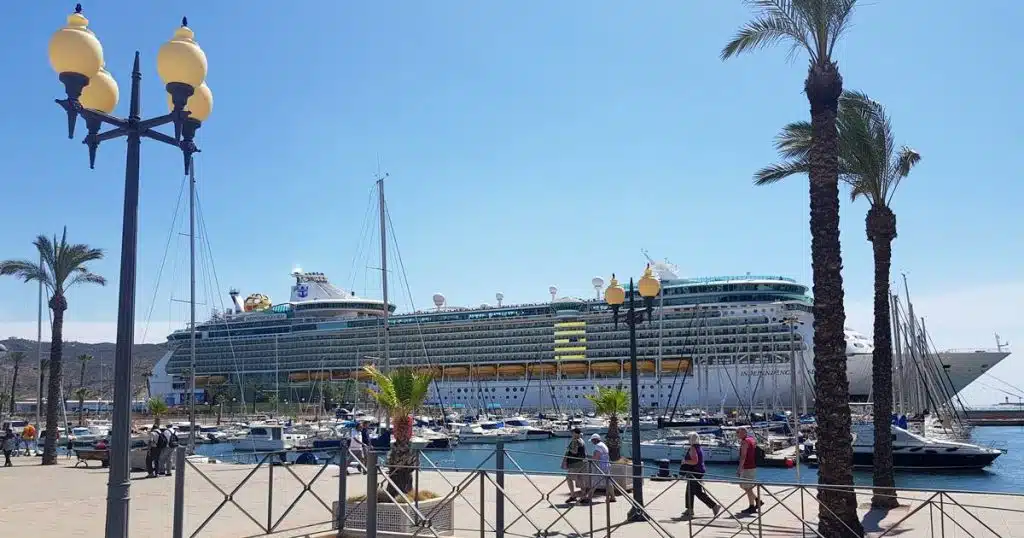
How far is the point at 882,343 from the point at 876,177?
3.15m

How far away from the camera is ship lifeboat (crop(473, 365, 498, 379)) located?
284ft

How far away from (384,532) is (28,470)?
1700 cm

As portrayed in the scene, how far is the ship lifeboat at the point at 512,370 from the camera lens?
279 feet

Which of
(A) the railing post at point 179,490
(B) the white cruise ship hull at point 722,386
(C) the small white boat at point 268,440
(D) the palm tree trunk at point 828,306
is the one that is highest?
(D) the palm tree trunk at point 828,306

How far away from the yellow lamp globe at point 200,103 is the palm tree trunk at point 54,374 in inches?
825

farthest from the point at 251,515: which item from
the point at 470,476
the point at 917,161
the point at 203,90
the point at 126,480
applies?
the point at 917,161

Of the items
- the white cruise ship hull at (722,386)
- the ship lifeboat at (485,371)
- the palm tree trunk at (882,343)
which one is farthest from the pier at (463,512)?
the ship lifeboat at (485,371)

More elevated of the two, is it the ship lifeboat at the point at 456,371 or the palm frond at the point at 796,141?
the palm frond at the point at 796,141

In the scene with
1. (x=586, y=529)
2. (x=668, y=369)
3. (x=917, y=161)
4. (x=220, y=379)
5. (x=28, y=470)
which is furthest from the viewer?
(x=220, y=379)

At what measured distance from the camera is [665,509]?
12.6 meters

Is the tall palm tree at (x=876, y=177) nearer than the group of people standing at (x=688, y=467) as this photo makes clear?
No

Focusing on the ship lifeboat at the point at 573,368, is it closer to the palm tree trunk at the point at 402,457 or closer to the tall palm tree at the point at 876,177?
the tall palm tree at the point at 876,177

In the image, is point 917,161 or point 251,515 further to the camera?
point 917,161

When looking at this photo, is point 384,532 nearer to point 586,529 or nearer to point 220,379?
point 586,529
